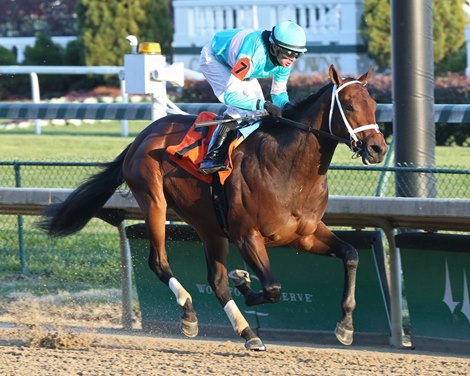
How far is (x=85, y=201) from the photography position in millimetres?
6781

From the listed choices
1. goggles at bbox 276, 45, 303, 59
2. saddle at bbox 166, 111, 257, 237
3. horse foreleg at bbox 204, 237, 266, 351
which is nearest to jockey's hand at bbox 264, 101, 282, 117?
saddle at bbox 166, 111, 257, 237

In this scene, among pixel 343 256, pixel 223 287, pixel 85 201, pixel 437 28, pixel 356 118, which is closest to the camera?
pixel 356 118

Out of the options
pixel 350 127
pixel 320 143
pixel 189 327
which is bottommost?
pixel 189 327

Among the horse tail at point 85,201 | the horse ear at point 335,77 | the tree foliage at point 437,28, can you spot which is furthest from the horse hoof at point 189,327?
the tree foliage at point 437,28

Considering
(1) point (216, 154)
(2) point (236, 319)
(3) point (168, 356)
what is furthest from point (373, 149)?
(3) point (168, 356)

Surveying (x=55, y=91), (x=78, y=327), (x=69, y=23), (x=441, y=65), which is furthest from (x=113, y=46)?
(x=78, y=327)

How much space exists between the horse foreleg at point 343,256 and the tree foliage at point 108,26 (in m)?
19.2

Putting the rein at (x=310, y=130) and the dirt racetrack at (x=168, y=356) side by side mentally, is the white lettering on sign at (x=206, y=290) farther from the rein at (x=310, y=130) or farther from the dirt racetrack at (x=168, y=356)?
the rein at (x=310, y=130)

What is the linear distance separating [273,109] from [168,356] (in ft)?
4.71

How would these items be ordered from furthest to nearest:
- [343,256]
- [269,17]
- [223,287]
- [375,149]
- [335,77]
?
[269,17]
[223,287]
[343,256]
[335,77]
[375,149]

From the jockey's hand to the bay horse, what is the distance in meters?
0.04

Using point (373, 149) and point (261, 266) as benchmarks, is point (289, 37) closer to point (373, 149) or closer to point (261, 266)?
point (373, 149)

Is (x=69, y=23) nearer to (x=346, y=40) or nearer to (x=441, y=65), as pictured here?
(x=346, y=40)

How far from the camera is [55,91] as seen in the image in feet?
82.6
